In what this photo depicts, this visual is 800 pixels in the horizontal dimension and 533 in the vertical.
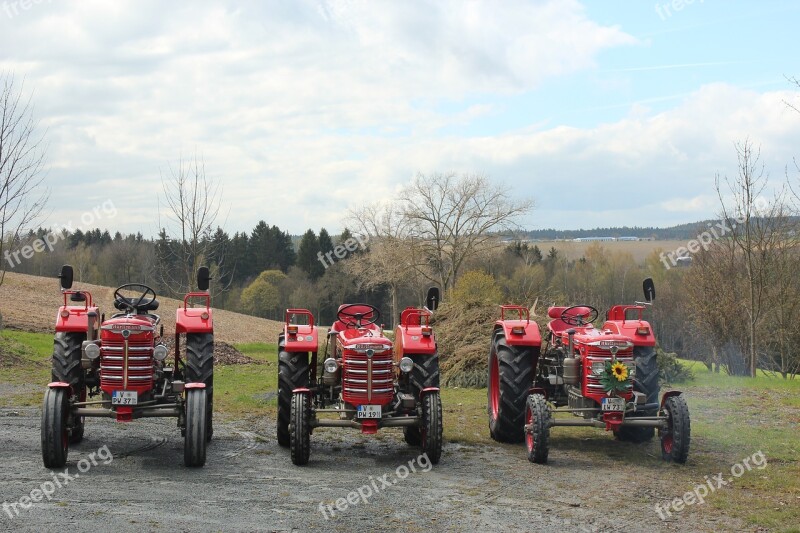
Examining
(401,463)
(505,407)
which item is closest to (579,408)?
(505,407)

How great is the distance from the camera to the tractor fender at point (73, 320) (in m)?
8.91

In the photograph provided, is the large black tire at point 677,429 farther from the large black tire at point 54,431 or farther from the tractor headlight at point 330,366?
the large black tire at point 54,431

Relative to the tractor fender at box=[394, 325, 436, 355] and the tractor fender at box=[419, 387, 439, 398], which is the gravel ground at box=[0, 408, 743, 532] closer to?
the tractor fender at box=[419, 387, 439, 398]

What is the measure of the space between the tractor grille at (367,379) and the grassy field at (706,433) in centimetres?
165

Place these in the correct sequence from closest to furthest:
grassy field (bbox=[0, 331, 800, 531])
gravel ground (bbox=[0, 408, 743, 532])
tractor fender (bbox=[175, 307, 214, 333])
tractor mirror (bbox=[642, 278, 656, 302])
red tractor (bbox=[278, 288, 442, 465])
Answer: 1. gravel ground (bbox=[0, 408, 743, 532])
2. grassy field (bbox=[0, 331, 800, 531])
3. red tractor (bbox=[278, 288, 442, 465])
4. tractor fender (bbox=[175, 307, 214, 333])
5. tractor mirror (bbox=[642, 278, 656, 302])

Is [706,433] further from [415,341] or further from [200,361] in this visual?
[200,361]

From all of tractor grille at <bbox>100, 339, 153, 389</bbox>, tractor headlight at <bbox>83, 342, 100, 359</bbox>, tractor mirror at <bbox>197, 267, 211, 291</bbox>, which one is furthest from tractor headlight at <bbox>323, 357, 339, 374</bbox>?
tractor headlight at <bbox>83, 342, 100, 359</bbox>

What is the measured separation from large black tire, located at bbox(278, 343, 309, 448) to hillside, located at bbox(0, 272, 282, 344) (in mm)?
21282

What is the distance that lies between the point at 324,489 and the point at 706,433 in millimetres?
5391

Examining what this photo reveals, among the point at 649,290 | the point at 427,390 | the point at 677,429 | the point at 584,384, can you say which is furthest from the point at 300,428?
the point at 649,290

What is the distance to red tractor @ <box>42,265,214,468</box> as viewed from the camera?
7.84 m

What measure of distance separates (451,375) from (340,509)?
33.2ft

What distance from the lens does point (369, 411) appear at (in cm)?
811

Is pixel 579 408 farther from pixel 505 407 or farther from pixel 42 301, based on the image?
pixel 42 301
